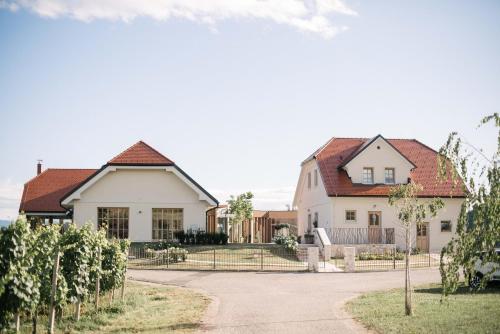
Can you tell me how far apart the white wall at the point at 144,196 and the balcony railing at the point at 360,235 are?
848 centimetres

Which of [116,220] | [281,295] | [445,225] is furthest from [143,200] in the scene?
[445,225]

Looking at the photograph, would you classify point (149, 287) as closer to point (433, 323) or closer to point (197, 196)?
point (433, 323)

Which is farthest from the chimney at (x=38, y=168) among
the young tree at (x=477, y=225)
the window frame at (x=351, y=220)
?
the young tree at (x=477, y=225)

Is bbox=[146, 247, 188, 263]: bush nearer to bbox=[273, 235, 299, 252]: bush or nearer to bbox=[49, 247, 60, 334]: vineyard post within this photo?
bbox=[273, 235, 299, 252]: bush

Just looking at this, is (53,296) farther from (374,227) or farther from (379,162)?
(379,162)

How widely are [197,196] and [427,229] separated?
1541 centimetres

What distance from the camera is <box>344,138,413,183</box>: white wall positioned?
3431 cm

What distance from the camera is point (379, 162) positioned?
113 feet

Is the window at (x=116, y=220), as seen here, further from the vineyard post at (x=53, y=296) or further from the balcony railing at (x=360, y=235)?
the vineyard post at (x=53, y=296)

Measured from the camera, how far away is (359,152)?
34062 millimetres

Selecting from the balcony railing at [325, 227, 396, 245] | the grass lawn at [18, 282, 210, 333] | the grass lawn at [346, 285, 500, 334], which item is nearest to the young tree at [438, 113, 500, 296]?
the grass lawn at [346, 285, 500, 334]

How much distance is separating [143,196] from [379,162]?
1602 centimetres

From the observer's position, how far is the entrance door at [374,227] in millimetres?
32219

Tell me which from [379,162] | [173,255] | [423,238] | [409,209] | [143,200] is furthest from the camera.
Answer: [379,162]
